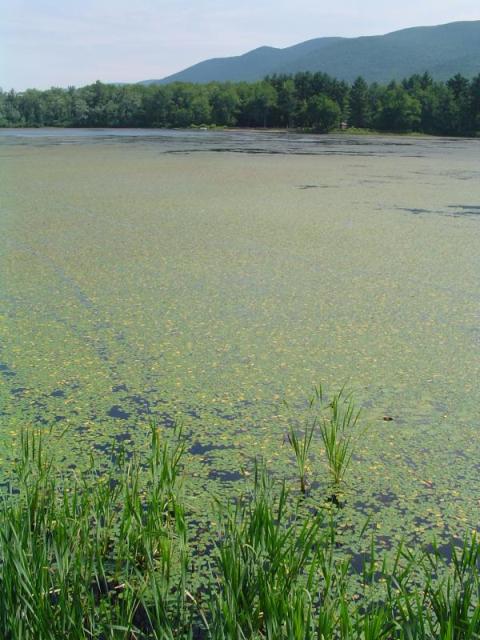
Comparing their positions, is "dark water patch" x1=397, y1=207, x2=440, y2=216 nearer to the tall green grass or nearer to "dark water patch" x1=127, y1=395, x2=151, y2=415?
"dark water patch" x1=127, y1=395, x2=151, y2=415

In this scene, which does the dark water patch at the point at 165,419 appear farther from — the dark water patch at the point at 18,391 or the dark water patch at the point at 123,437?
the dark water patch at the point at 18,391

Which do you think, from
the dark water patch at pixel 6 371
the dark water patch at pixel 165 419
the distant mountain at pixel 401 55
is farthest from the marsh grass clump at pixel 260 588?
the distant mountain at pixel 401 55

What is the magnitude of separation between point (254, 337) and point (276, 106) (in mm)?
35052

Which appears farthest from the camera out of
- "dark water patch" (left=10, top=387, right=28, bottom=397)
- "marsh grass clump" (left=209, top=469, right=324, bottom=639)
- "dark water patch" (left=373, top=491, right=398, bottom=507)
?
"dark water patch" (left=10, top=387, right=28, bottom=397)

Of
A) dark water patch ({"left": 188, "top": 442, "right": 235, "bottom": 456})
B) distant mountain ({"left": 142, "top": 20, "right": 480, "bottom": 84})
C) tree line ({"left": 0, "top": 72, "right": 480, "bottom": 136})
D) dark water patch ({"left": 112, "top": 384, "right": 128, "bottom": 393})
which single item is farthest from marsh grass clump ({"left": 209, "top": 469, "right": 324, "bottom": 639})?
distant mountain ({"left": 142, "top": 20, "right": 480, "bottom": 84})

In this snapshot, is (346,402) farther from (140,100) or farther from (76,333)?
(140,100)

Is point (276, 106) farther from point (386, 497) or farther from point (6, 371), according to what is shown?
point (386, 497)

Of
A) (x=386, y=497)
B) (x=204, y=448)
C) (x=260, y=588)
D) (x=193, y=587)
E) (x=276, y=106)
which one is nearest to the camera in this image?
(x=260, y=588)

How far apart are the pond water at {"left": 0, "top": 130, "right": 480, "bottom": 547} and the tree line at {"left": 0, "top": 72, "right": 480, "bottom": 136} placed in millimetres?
27431

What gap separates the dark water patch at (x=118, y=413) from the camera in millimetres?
1725

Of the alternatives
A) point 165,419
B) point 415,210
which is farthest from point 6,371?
point 415,210

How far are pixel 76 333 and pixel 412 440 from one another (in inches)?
46.3

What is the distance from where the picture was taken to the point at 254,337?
2.31m

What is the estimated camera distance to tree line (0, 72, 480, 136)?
1230 inches
